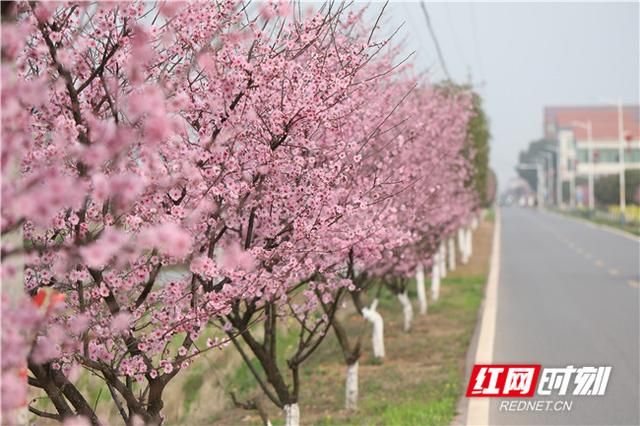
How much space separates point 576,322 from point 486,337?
304 cm

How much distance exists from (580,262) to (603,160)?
109 m

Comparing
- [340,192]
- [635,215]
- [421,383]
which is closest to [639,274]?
[421,383]

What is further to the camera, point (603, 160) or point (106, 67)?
point (603, 160)

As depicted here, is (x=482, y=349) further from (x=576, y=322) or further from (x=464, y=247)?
(x=464, y=247)

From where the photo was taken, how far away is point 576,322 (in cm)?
2088

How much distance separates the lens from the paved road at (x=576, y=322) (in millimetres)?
12055

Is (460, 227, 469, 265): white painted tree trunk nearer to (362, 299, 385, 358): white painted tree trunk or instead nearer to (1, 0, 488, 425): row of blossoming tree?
(362, 299, 385, 358): white painted tree trunk

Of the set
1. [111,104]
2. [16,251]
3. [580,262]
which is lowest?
[580,262]

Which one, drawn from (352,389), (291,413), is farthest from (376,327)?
(291,413)

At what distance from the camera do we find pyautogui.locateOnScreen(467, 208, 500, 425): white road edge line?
11.5m

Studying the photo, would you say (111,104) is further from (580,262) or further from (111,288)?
(580,262)

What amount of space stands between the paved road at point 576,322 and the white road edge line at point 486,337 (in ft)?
0.38

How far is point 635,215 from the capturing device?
7300 cm

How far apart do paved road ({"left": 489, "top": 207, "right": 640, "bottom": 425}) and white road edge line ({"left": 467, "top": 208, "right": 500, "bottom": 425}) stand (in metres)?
0.12
